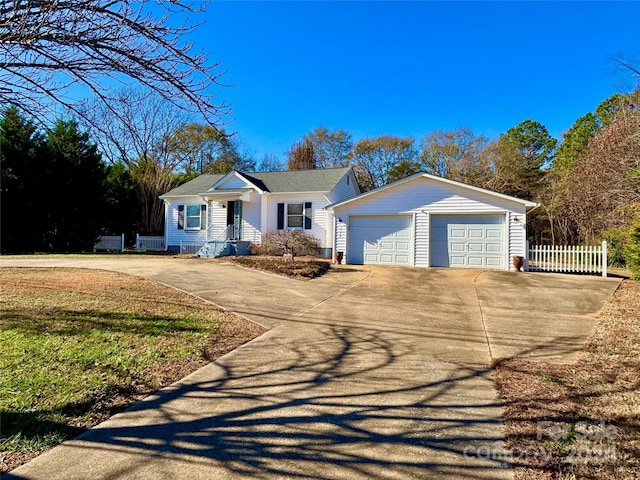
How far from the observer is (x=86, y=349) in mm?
4445

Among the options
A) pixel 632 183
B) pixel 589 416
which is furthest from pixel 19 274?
pixel 632 183

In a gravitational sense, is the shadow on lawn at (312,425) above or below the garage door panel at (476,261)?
below

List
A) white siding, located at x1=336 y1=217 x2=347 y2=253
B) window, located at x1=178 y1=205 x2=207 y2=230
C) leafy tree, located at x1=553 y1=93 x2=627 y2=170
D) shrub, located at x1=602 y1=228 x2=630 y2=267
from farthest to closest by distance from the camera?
leafy tree, located at x1=553 y1=93 x2=627 y2=170, window, located at x1=178 y1=205 x2=207 y2=230, shrub, located at x1=602 y1=228 x2=630 y2=267, white siding, located at x1=336 y1=217 x2=347 y2=253

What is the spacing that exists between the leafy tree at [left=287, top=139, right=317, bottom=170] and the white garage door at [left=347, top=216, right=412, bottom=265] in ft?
55.2

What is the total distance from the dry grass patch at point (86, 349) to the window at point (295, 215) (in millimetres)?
10947

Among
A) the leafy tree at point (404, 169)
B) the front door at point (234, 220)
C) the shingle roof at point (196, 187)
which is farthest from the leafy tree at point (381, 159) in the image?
the front door at point (234, 220)

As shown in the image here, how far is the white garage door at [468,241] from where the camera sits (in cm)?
1358

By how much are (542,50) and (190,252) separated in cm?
1849

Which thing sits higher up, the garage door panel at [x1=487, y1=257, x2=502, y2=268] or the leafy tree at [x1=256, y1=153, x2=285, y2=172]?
the leafy tree at [x1=256, y1=153, x2=285, y2=172]

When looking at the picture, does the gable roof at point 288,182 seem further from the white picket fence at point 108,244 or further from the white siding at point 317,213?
the white picket fence at point 108,244

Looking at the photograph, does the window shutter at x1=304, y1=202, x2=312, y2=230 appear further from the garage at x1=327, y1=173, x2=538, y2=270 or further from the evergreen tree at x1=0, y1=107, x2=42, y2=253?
the evergreen tree at x1=0, y1=107, x2=42, y2=253

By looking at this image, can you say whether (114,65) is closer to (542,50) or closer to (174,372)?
(174,372)

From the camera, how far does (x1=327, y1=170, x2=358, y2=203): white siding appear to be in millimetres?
18159

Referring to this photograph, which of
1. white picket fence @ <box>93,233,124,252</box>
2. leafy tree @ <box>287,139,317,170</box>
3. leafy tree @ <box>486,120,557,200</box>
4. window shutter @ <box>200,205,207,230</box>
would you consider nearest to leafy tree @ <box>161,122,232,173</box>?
leafy tree @ <box>287,139,317,170</box>
